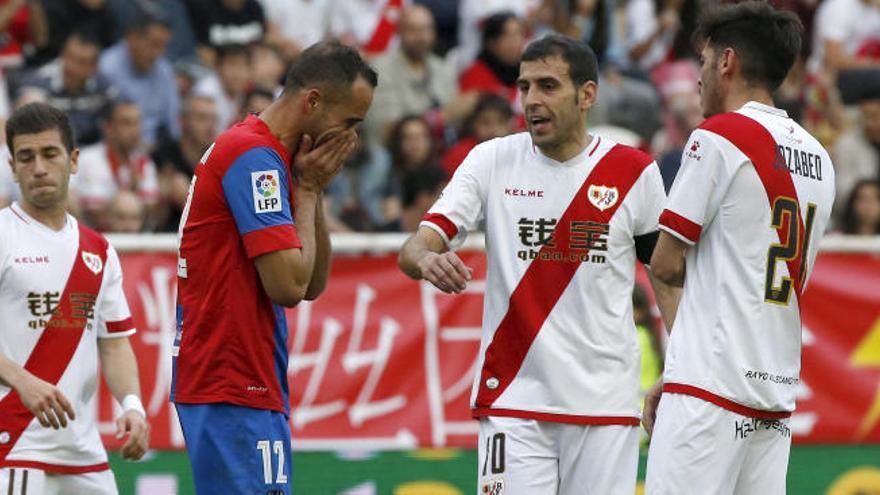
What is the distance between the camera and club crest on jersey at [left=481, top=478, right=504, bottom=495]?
7656mm

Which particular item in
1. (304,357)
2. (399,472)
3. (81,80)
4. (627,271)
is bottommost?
(399,472)

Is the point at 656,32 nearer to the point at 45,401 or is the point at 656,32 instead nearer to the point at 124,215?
the point at 124,215

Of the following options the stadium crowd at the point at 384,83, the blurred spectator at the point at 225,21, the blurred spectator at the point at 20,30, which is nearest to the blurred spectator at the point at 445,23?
the stadium crowd at the point at 384,83

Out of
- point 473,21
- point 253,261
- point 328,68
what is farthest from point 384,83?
point 253,261

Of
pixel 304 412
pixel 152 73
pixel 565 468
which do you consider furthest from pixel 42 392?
pixel 152 73

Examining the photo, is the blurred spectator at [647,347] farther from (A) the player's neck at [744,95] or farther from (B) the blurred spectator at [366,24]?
(B) the blurred spectator at [366,24]

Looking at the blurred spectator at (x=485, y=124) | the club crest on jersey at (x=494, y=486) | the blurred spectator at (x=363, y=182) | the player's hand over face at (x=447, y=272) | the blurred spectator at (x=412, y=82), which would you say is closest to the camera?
the player's hand over face at (x=447, y=272)

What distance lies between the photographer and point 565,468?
7723mm

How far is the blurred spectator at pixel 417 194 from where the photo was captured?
13148mm

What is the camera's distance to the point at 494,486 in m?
7.67

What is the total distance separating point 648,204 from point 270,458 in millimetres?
2208

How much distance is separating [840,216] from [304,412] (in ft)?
17.6

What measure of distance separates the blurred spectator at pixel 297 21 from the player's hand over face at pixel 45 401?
8.89 m

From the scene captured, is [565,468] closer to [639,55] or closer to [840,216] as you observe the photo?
[840,216]
